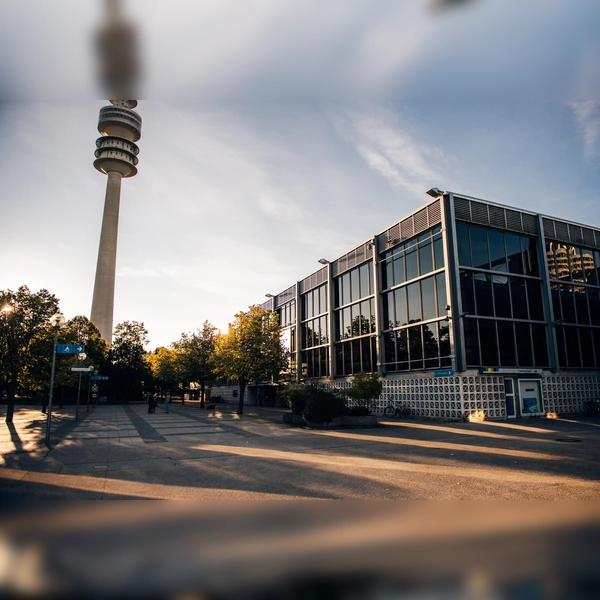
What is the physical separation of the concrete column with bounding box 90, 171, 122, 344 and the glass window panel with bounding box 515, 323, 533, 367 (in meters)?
73.9

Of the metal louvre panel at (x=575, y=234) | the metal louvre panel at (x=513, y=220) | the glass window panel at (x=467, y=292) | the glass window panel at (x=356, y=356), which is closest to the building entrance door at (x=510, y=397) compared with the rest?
the glass window panel at (x=467, y=292)

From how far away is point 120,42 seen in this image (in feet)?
9.23

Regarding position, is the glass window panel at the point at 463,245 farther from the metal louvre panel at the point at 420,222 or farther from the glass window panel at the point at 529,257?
the glass window panel at the point at 529,257

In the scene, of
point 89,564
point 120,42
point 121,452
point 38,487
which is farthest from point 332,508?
point 121,452

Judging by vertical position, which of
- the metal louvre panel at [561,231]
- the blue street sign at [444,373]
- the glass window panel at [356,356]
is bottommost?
the blue street sign at [444,373]

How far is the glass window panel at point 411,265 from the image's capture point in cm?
2717

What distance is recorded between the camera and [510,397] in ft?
79.1

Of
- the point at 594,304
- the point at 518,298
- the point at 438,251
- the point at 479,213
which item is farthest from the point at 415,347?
the point at 594,304

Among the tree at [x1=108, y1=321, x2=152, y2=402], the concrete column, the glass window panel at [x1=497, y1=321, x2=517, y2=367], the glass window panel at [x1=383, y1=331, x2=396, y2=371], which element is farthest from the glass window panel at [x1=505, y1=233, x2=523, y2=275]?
the concrete column

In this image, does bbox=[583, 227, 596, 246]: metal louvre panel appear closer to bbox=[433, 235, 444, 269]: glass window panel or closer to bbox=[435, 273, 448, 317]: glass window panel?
bbox=[433, 235, 444, 269]: glass window panel

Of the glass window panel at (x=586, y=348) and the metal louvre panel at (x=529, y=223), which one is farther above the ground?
the metal louvre panel at (x=529, y=223)

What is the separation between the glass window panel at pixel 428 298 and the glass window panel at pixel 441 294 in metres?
0.43

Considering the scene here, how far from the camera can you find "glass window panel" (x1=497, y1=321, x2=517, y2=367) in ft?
80.2

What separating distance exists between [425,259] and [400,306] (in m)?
3.77
